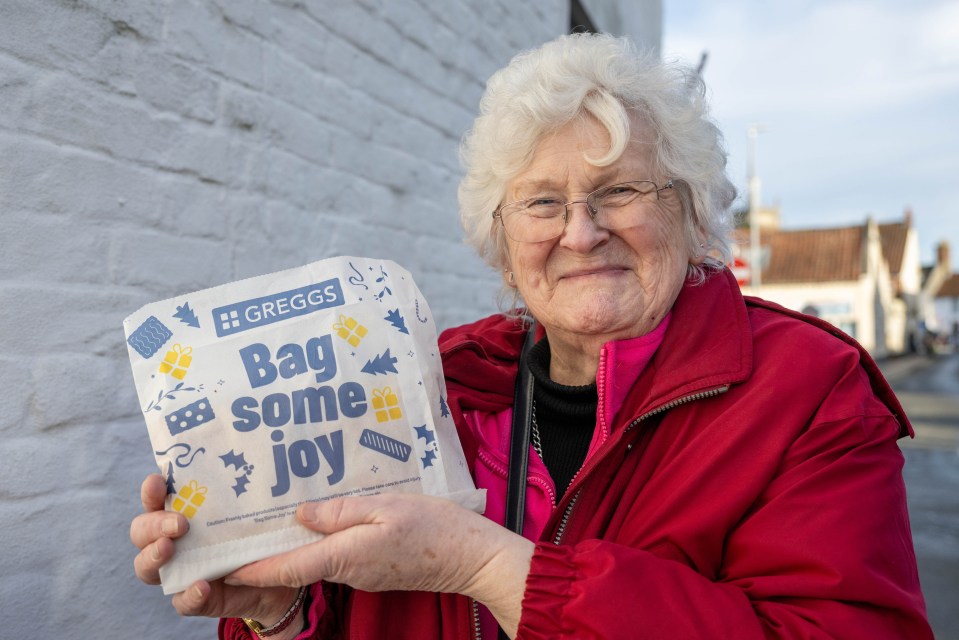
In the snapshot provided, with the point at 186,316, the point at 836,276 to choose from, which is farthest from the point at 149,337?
the point at 836,276

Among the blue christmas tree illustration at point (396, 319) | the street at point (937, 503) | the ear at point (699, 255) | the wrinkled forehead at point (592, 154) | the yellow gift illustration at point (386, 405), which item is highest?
the wrinkled forehead at point (592, 154)

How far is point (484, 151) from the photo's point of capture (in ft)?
5.36

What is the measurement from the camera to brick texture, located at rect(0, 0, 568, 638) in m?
1.42

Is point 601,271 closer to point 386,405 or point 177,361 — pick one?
point 386,405

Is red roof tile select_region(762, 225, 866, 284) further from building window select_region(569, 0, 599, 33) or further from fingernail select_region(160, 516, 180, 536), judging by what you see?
fingernail select_region(160, 516, 180, 536)

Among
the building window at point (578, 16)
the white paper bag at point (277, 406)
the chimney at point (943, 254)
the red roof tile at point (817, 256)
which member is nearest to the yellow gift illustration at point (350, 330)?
the white paper bag at point (277, 406)

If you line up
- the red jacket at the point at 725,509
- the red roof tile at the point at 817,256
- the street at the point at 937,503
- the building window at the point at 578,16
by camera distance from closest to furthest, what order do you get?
the red jacket at the point at 725,509 → the street at the point at 937,503 → the building window at the point at 578,16 → the red roof tile at the point at 817,256

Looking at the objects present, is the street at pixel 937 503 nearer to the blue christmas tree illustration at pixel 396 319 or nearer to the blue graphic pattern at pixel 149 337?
the blue christmas tree illustration at pixel 396 319

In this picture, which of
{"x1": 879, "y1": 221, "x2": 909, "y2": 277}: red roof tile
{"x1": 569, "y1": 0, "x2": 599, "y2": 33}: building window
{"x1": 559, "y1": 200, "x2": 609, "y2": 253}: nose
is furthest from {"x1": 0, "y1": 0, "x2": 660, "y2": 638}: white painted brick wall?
{"x1": 879, "y1": 221, "x2": 909, "y2": 277}: red roof tile

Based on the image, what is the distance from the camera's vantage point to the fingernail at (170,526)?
1100 mm

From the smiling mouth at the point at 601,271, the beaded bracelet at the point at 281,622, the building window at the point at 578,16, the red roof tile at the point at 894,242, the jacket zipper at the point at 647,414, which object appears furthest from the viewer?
the red roof tile at the point at 894,242

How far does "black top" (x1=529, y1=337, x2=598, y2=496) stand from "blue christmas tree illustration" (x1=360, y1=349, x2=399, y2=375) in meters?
0.48

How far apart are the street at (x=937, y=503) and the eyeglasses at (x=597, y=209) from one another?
3151mm

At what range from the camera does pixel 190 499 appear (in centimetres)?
113
